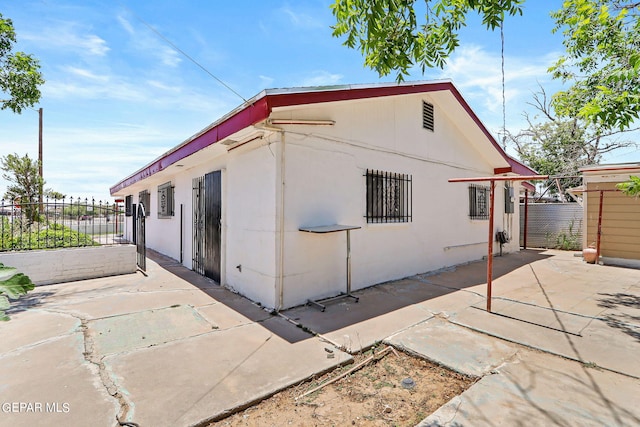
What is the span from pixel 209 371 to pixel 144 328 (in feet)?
5.30

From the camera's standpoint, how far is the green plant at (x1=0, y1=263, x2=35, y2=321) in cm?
114

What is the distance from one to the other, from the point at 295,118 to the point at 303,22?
5.17 ft

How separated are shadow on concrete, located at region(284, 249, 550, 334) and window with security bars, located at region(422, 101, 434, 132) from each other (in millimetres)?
3731

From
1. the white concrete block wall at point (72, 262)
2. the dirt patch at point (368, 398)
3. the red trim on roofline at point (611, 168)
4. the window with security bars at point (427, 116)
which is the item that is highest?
the window with security bars at point (427, 116)

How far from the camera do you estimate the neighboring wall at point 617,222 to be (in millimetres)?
A: 8375

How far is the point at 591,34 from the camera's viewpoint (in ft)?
18.4

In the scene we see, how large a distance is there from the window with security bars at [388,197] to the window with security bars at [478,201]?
3.42 m

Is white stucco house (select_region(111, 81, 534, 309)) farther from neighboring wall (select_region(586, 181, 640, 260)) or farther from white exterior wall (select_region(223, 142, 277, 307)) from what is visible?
neighboring wall (select_region(586, 181, 640, 260))

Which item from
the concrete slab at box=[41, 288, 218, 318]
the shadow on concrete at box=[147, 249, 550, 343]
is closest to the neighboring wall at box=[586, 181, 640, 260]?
the shadow on concrete at box=[147, 249, 550, 343]

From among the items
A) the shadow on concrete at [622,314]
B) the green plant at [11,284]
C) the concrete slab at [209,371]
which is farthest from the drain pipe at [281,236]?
the shadow on concrete at [622,314]

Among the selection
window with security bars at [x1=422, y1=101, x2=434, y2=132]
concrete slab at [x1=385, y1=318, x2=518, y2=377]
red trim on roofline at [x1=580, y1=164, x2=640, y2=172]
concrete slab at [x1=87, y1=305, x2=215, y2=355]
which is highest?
window with security bars at [x1=422, y1=101, x2=434, y2=132]

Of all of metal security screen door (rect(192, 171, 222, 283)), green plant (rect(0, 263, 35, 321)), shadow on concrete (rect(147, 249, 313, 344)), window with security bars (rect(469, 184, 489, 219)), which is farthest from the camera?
window with security bars (rect(469, 184, 489, 219))

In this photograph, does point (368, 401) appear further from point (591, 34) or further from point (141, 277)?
point (591, 34)

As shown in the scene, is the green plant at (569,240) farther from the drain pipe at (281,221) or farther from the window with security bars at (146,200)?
the window with security bars at (146,200)
